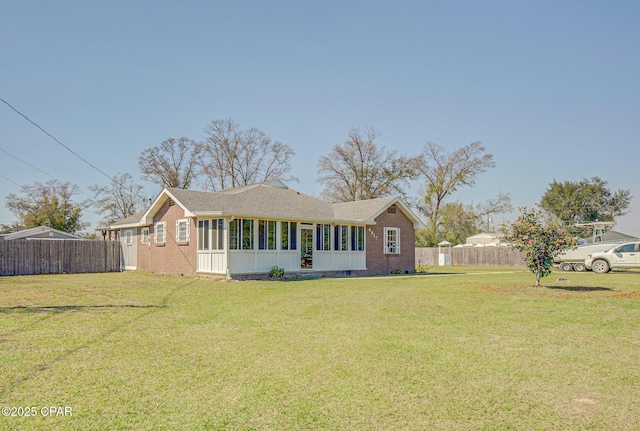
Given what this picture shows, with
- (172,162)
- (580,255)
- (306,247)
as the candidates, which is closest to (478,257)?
(580,255)

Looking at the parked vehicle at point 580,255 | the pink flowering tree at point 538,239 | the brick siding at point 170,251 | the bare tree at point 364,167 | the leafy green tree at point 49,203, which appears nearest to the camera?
the pink flowering tree at point 538,239

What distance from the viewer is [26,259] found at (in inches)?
888

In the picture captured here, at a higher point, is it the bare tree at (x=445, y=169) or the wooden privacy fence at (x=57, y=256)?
the bare tree at (x=445, y=169)

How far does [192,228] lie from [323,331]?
13.3 m

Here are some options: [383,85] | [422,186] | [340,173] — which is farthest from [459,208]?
[383,85]

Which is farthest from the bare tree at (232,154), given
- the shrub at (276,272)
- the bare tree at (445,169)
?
the shrub at (276,272)

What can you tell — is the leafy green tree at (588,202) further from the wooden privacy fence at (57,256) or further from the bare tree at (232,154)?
the wooden privacy fence at (57,256)

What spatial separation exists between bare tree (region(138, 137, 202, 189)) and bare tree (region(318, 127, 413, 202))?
12.8 meters

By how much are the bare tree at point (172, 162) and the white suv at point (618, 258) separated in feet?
113

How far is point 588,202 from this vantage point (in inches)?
2232

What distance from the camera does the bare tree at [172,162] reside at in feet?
144

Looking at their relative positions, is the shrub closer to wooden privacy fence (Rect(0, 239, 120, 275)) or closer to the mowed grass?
the mowed grass

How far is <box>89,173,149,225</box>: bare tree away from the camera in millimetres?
48844

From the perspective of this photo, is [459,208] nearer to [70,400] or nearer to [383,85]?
[383,85]
